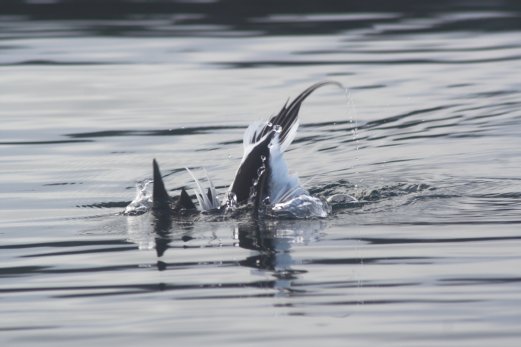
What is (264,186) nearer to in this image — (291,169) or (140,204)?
(140,204)

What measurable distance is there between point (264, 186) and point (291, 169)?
226 cm

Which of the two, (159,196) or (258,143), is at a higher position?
(258,143)

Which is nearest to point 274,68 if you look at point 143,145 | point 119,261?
point 143,145

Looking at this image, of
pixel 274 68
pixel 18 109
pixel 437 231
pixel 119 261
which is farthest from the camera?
pixel 274 68

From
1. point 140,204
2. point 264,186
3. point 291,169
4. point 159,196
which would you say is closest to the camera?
point 264,186

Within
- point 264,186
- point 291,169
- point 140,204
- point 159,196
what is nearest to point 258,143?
point 264,186

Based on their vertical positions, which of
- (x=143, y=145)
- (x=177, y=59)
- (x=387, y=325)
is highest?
(x=177, y=59)

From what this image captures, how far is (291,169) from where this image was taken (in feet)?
34.6

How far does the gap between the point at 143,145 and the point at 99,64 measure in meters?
5.36

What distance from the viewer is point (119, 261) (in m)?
7.41

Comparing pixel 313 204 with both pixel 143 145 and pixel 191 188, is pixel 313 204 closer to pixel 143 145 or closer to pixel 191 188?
pixel 191 188

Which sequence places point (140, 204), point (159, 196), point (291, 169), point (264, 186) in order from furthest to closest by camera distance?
point (291, 169) → point (140, 204) → point (159, 196) → point (264, 186)

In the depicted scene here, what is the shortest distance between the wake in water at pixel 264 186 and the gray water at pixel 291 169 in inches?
4.6

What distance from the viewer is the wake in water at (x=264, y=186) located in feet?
27.1
